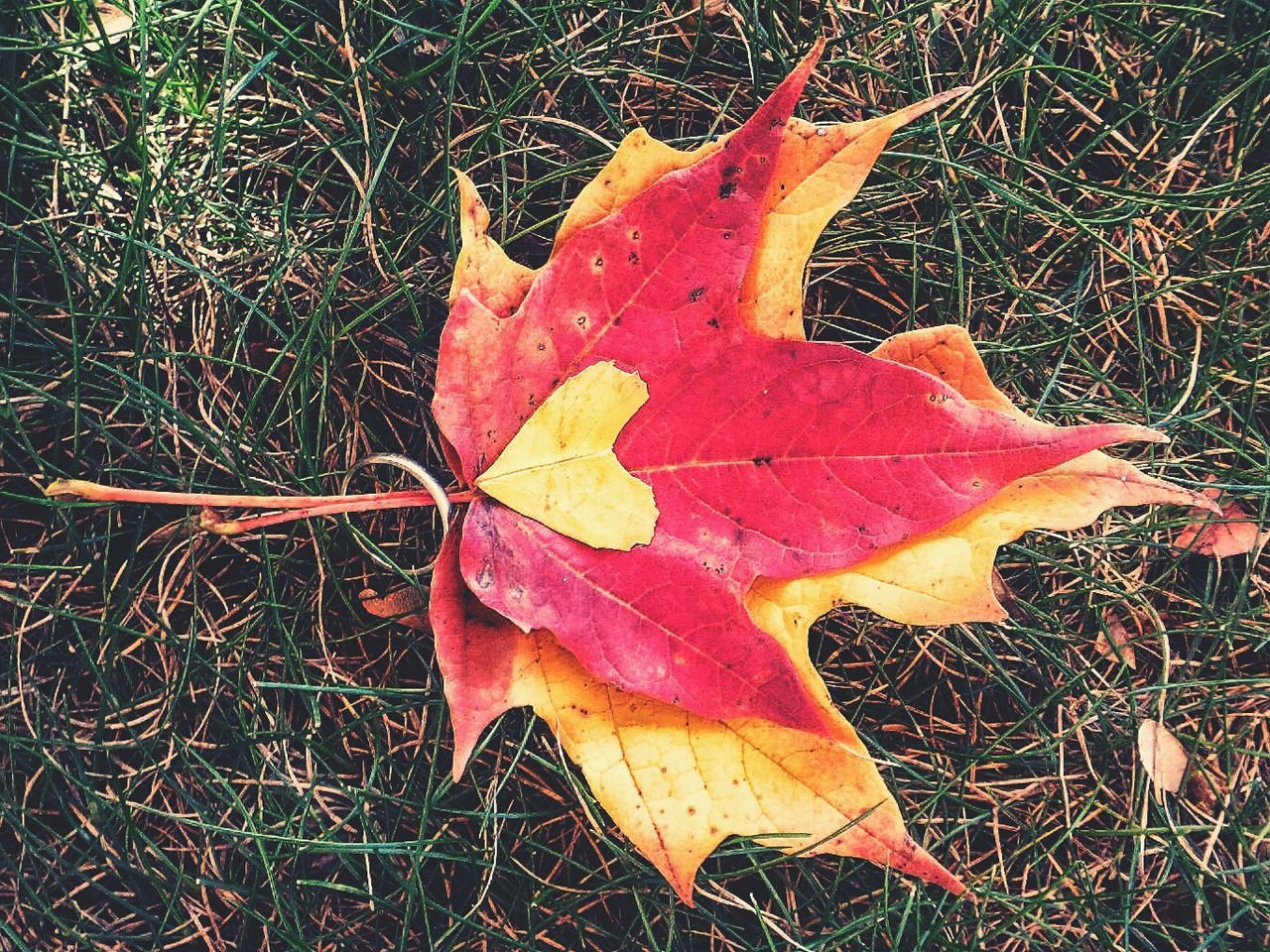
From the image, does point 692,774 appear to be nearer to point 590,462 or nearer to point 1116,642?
point 590,462

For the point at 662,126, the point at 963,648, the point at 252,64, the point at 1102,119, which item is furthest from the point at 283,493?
the point at 1102,119

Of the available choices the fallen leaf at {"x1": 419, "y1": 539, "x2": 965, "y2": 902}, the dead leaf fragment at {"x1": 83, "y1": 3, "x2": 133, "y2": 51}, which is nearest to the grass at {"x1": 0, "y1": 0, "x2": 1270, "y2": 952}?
the dead leaf fragment at {"x1": 83, "y1": 3, "x2": 133, "y2": 51}

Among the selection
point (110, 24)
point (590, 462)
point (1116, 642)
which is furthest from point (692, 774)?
point (110, 24)

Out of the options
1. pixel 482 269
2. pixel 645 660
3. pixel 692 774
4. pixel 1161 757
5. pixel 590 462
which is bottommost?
pixel 1161 757

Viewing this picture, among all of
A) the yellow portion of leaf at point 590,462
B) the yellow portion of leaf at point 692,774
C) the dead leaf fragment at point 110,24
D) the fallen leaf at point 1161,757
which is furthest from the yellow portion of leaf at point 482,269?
the fallen leaf at point 1161,757

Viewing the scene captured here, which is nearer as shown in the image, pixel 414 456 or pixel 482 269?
pixel 482 269

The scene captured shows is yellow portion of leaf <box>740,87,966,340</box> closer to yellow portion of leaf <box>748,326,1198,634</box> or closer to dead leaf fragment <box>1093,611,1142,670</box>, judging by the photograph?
yellow portion of leaf <box>748,326,1198,634</box>
